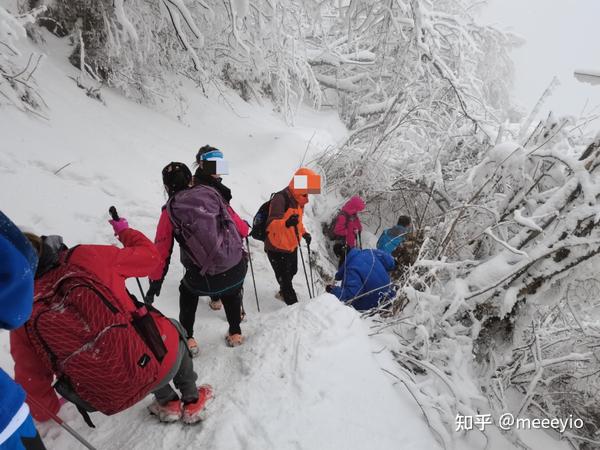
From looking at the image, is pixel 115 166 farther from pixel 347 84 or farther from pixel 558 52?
pixel 558 52

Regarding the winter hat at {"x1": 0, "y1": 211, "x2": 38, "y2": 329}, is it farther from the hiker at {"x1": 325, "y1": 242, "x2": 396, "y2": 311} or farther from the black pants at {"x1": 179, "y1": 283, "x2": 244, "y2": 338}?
the hiker at {"x1": 325, "y1": 242, "x2": 396, "y2": 311}

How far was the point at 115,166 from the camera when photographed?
4.44 meters

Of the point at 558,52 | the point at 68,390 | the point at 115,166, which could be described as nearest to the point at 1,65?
the point at 115,166

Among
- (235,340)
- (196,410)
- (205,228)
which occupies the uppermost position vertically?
(205,228)

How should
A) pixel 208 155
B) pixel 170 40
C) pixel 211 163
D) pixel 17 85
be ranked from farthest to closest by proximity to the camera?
pixel 170 40, pixel 17 85, pixel 208 155, pixel 211 163

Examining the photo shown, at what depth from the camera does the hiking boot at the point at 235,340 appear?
271 centimetres

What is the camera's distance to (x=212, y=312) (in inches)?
136

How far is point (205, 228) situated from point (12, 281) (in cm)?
142

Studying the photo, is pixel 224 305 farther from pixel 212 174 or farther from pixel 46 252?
pixel 46 252

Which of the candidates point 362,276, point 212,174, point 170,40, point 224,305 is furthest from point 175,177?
point 170,40

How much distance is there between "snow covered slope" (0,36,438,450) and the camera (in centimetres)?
182

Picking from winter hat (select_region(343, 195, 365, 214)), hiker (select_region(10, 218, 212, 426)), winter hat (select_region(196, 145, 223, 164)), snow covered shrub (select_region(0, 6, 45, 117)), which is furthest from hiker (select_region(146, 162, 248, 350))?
winter hat (select_region(343, 195, 365, 214))

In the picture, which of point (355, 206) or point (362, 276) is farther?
point (355, 206)

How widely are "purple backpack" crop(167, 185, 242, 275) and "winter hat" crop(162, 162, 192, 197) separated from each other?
2.8 inches
